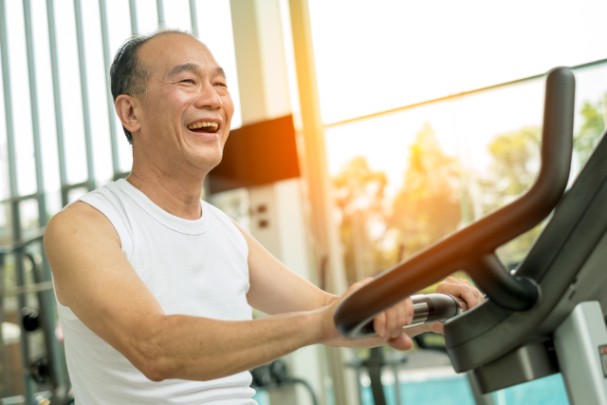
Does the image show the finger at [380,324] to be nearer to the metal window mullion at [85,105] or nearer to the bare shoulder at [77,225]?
the bare shoulder at [77,225]

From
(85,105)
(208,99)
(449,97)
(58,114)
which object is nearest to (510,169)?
(449,97)

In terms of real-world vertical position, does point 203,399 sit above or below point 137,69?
below

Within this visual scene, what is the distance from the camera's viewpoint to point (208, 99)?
1.45 m

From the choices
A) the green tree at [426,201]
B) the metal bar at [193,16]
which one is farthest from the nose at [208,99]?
the green tree at [426,201]

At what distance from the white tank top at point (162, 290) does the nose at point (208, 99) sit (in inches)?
8.5

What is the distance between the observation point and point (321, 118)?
4.36 meters

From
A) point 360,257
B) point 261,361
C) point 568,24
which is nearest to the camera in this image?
point 261,361

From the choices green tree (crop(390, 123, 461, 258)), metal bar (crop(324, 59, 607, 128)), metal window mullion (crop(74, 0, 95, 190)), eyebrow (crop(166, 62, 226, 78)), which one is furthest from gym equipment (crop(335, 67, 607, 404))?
green tree (crop(390, 123, 461, 258))

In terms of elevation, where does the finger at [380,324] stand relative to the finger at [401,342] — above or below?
above

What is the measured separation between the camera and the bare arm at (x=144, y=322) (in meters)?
0.93

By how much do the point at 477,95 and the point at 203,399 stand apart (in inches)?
136

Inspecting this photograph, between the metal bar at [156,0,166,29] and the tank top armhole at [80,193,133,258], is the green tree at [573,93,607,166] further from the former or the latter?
the tank top armhole at [80,193,133,258]

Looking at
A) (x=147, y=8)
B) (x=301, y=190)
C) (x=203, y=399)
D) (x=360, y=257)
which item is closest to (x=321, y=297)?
(x=203, y=399)

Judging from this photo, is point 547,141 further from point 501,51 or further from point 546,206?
point 501,51
